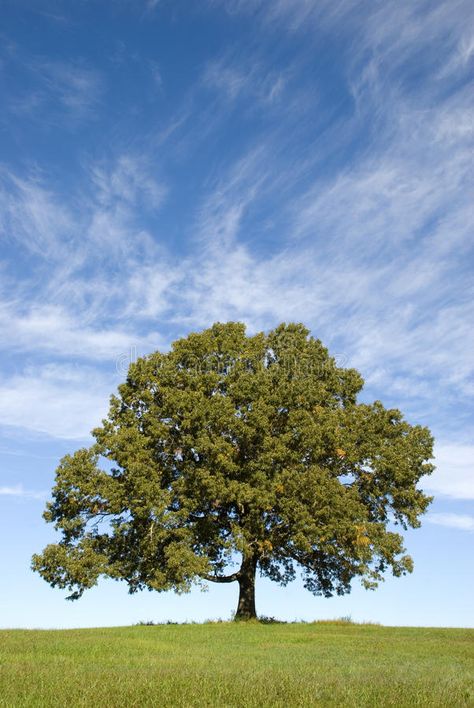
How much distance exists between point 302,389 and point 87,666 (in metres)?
22.5

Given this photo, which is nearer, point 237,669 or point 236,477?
point 237,669

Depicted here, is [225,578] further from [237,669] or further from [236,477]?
[237,669]

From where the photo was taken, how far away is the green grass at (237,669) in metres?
11.4

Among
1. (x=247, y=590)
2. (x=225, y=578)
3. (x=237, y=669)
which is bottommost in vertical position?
(x=237, y=669)

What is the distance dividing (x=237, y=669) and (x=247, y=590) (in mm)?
22090

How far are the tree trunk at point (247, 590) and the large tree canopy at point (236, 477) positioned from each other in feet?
0.26

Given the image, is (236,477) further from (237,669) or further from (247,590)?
(237,669)

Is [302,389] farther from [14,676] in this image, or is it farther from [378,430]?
[14,676]

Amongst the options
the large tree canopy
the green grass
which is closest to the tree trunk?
the large tree canopy

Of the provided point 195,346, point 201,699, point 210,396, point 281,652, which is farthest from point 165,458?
point 201,699

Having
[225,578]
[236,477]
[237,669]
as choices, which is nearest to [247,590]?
[225,578]

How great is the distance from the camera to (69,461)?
36.4 meters

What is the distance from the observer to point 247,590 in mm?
37062

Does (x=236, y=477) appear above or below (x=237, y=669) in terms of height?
above
